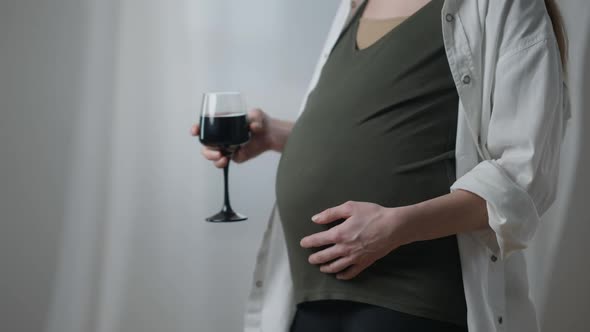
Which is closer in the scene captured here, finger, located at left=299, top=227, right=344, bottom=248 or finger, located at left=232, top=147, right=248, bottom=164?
finger, located at left=299, top=227, right=344, bottom=248

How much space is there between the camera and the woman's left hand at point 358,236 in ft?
3.09

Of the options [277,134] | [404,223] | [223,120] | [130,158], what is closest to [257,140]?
[277,134]

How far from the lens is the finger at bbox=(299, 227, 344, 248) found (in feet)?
3.21

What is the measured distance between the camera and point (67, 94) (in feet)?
5.25

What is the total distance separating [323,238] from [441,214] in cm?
17

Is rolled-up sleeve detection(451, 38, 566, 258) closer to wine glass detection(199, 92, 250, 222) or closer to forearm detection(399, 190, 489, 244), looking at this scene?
forearm detection(399, 190, 489, 244)

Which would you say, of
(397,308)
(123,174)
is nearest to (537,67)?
(397,308)

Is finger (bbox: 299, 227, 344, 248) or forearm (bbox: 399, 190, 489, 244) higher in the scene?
forearm (bbox: 399, 190, 489, 244)

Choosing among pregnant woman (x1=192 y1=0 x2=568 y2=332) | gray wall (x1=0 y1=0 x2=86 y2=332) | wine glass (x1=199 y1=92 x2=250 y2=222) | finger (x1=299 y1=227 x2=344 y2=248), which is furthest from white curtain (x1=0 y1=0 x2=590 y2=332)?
finger (x1=299 y1=227 x2=344 y2=248)

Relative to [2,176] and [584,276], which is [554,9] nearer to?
[584,276]

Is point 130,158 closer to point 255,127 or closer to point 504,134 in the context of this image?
point 255,127

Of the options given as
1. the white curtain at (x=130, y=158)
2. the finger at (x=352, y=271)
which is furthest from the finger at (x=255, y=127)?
the finger at (x=352, y=271)

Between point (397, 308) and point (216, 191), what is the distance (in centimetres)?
77

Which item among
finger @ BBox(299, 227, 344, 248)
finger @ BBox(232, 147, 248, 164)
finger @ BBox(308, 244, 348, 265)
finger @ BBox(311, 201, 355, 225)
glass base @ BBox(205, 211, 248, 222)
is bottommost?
glass base @ BBox(205, 211, 248, 222)
